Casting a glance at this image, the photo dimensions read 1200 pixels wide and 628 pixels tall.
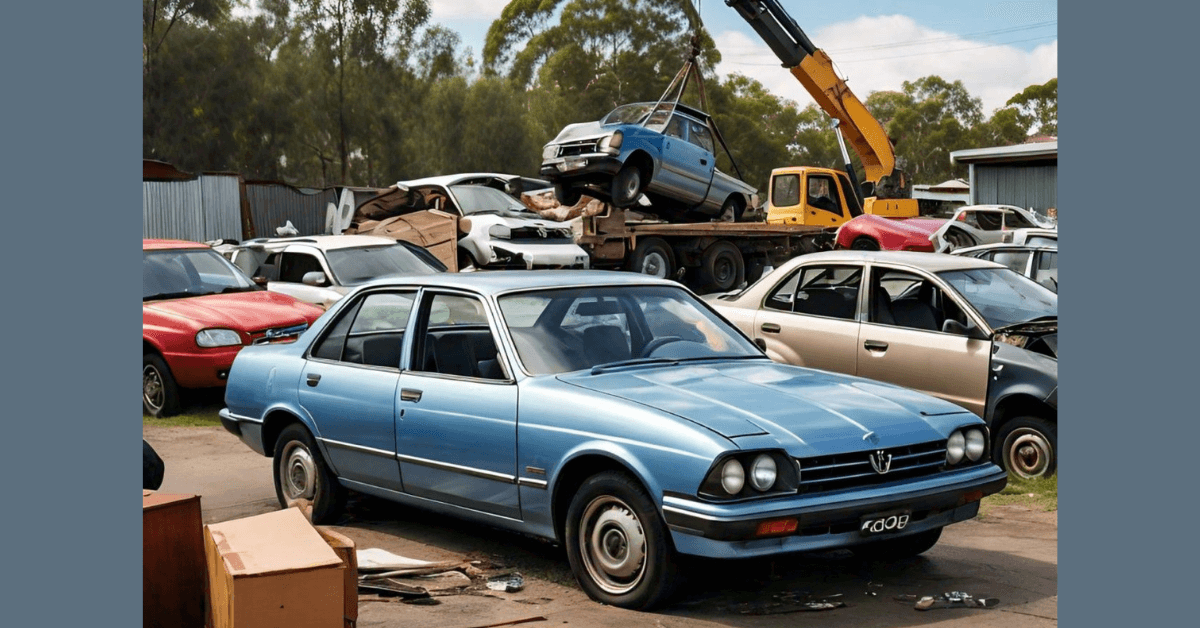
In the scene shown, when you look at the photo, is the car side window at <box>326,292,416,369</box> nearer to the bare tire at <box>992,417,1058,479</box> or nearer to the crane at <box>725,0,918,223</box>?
the bare tire at <box>992,417,1058,479</box>

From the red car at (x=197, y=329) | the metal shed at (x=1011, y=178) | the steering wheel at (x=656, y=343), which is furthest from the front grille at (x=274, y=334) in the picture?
the metal shed at (x=1011, y=178)

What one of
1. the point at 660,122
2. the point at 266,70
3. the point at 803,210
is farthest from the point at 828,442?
the point at 266,70

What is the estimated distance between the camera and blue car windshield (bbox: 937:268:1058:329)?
8516mm

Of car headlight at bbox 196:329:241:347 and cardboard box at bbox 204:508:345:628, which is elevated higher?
car headlight at bbox 196:329:241:347

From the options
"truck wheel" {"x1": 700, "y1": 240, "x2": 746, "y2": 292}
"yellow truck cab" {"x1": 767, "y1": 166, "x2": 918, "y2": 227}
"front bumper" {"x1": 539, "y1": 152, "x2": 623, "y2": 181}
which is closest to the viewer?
"front bumper" {"x1": 539, "y1": 152, "x2": 623, "y2": 181}

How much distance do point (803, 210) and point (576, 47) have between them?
42531mm

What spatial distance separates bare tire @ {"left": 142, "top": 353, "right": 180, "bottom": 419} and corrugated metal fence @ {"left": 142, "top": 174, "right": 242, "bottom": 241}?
1487 cm

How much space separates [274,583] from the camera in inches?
167

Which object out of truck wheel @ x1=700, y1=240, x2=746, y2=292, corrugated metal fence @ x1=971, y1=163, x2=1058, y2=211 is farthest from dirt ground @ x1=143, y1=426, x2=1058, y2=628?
corrugated metal fence @ x1=971, y1=163, x2=1058, y2=211

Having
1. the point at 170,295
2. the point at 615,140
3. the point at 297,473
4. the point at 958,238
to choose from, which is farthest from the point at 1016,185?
the point at 297,473

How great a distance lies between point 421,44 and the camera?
52.2 m

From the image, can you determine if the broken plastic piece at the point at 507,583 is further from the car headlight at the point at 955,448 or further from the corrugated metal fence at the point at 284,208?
the corrugated metal fence at the point at 284,208

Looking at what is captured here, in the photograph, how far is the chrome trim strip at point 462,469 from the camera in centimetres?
572

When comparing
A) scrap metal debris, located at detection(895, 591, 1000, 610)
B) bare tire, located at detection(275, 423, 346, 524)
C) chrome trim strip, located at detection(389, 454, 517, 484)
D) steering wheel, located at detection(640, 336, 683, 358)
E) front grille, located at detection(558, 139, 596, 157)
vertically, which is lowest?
scrap metal debris, located at detection(895, 591, 1000, 610)
